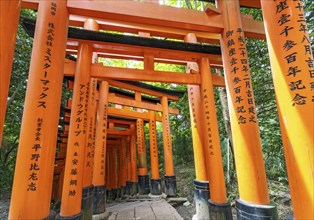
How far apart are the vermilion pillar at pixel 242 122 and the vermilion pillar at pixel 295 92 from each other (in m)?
0.95

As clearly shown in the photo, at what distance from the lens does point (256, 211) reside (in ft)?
9.18

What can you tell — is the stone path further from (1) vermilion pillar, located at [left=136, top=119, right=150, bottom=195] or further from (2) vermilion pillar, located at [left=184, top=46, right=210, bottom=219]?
(1) vermilion pillar, located at [left=136, top=119, right=150, bottom=195]

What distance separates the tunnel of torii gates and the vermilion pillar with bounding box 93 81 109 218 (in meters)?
0.03

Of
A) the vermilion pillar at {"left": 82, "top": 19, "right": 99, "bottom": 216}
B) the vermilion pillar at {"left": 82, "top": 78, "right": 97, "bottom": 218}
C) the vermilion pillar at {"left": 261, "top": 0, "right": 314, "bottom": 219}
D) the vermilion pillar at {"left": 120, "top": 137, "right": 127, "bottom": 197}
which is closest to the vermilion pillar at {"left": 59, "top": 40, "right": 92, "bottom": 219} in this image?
the vermilion pillar at {"left": 82, "top": 19, "right": 99, "bottom": 216}

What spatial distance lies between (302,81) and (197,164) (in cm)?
419

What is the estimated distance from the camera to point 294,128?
2.02 m

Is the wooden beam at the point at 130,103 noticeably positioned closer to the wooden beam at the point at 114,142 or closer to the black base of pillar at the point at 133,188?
the black base of pillar at the point at 133,188

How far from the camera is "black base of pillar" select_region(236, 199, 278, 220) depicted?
2.72 m

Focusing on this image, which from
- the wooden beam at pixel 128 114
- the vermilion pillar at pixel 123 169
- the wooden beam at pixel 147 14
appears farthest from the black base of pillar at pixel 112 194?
the wooden beam at pixel 147 14

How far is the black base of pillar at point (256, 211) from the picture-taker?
272cm

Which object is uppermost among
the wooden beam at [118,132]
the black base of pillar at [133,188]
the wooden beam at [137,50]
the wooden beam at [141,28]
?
the wooden beam at [141,28]

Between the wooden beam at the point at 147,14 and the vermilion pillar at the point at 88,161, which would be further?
the vermilion pillar at the point at 88,161

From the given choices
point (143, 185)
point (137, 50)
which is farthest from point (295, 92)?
point (143, 185)

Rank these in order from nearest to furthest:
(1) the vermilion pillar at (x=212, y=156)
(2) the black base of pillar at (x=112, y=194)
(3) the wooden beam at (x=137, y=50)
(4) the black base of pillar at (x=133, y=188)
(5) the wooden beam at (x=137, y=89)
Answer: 1. (1) the vermilion pillar at (x=212, y=156)
2. (3) the wooden beam at (x=137, y=50)
3. (5) the wooden beam at (x=137, y=89)
4. (4) the black base of pillar at (x=133, y=188)
5. (2) the black base of pillar at (x=112, y=194)
